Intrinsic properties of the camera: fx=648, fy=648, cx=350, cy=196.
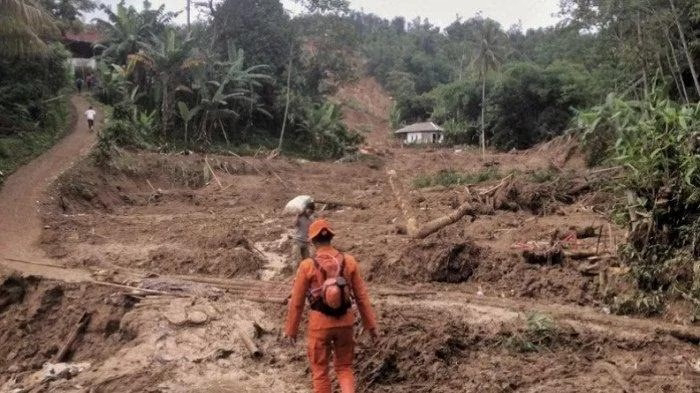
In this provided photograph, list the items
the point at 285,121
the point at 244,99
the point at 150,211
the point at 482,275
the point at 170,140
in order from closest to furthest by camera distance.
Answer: the point at 482,275 < the point at 150,211 < the point at 170,140 < the point at 244,99 < the point at 285,121

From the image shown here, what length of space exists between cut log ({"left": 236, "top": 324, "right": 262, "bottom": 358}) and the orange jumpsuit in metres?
→ 1.73

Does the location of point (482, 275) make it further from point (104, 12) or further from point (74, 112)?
point (104, 12)

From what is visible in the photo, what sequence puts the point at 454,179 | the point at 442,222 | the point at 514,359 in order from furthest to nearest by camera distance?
the point at 454,179 → the point at 442,222 → the point at 514,359

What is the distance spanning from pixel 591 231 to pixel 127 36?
2515 cm

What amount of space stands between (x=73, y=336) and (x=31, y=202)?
8.18 m

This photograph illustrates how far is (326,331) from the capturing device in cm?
532

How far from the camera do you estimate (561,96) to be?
127 feet

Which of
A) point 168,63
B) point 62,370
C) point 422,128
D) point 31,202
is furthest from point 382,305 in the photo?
point 422,128

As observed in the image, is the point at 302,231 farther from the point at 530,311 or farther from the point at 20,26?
the point at 20,26

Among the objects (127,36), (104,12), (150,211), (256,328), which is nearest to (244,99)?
(127,36)

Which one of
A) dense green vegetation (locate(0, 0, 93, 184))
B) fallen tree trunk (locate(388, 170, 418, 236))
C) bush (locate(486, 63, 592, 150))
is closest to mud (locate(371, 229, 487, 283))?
fallen tree trunk (locate(388, 170, 418, 236))

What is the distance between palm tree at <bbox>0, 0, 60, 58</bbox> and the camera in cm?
1598

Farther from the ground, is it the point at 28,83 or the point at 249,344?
the point at 28,83

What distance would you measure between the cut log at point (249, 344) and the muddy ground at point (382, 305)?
6cm
